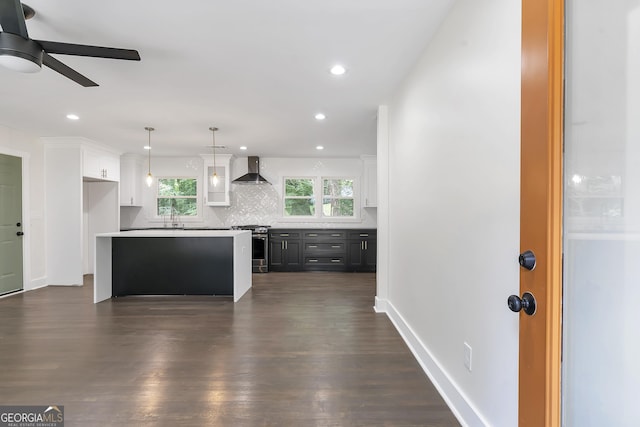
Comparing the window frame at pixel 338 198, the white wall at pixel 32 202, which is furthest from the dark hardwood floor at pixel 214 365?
the window frame at pixel 338 198

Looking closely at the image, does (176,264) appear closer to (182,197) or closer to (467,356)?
(182,197)

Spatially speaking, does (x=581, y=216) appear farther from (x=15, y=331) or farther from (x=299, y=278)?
(x=299, y=278)

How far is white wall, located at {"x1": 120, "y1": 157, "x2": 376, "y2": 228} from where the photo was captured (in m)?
6.62

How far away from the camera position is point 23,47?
5.87ft

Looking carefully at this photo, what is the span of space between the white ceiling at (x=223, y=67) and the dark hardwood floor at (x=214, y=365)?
7.78 ft

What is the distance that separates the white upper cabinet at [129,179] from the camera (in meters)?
6.25

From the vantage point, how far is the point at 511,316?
1293 millimetres

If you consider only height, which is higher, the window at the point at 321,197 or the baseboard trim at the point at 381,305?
the window at the point at 321,197

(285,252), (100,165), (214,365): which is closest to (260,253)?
(285,252)

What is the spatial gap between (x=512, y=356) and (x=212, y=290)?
380cm

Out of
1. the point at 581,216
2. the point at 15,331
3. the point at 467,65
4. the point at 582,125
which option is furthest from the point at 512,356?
the point at 15,331

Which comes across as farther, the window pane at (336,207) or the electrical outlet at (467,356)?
the window pane at (336,207)

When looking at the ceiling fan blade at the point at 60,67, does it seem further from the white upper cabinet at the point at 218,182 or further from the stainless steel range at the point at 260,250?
the stainless steel range at the point at 260,250

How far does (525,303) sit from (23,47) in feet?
9.08
